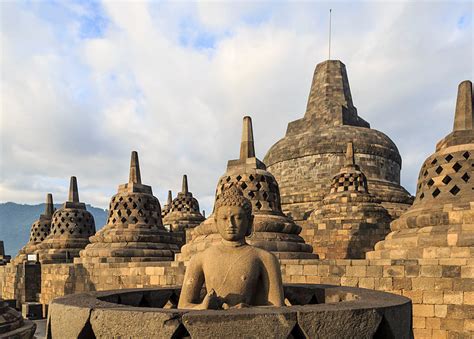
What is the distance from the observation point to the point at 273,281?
10.8ft

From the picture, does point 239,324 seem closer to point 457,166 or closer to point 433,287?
point 433,287

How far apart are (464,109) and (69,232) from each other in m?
14.6

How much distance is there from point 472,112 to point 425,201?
2.11 m

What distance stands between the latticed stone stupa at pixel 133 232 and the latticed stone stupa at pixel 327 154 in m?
6.73

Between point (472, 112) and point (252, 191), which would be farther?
point (252, 191)

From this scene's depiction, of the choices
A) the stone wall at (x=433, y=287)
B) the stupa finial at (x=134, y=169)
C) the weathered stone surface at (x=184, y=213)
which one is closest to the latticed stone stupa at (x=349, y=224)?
the stupa finial at (x=134, y=169)

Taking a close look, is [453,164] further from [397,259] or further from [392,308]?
[392,308]

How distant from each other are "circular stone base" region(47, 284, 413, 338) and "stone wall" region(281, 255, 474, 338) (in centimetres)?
359

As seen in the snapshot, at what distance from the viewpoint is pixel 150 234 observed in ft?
41.4

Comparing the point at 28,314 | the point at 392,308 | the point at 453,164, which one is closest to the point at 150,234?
the point at 28,314

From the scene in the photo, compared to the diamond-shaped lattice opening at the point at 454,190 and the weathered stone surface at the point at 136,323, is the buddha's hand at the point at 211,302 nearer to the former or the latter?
the weathered stone surface at the point at 136,323

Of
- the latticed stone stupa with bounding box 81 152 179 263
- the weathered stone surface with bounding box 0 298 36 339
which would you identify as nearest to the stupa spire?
the latticed stone stupa with bounding box 81 152 179 263

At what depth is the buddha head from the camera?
3441 millimetres

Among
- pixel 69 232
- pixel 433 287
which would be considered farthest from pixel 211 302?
pixel 69 232
